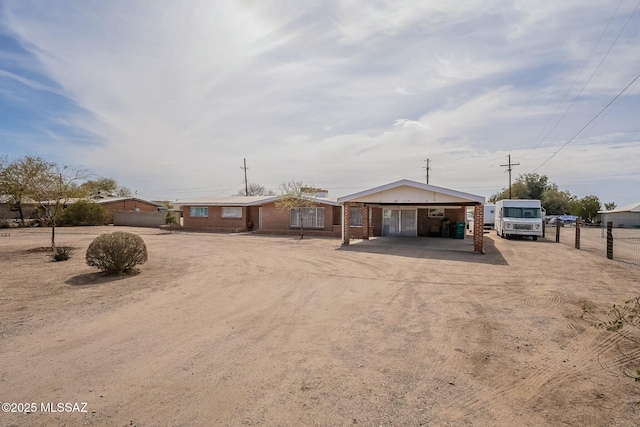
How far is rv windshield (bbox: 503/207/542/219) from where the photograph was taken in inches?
904

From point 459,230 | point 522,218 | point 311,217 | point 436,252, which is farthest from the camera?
point 311,217

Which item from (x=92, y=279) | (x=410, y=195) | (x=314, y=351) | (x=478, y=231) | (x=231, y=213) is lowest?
(x=314, y=351)

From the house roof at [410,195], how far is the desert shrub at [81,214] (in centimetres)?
2957

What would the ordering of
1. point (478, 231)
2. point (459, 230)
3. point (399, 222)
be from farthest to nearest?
point (399, 222) < point (459, 230) < point (478, 231)

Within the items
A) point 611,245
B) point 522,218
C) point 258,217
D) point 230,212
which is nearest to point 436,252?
point 611,245

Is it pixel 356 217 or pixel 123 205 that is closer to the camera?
pixel 356 217

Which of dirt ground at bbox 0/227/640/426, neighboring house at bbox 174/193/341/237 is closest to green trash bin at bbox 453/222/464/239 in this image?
neighboring house at bbox 174/193/341/237

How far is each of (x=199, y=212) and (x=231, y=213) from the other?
3824 millimetres

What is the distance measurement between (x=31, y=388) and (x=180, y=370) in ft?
4.90

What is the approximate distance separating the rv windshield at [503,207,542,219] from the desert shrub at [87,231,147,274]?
22.5m

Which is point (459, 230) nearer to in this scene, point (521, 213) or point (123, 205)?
point (521, 213)

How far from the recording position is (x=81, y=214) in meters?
35.3

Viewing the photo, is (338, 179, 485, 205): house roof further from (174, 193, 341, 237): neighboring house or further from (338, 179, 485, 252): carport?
(174, 193, 341, 237): neighboring house

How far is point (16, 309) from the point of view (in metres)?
6.73
